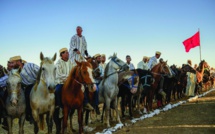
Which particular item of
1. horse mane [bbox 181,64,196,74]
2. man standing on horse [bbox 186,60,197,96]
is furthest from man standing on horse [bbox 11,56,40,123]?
horse mane [bbox 181,64,196,74]

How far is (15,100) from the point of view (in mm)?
7062

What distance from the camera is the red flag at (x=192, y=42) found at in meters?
23.2

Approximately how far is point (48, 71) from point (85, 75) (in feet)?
4.17

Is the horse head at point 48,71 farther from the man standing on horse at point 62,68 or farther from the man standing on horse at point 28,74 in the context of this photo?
A: the man standing on horse at point 62,68

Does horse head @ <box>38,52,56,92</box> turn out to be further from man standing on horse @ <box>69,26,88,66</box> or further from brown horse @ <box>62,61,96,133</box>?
man standing on horse @ <box>69,26,88,66</box>

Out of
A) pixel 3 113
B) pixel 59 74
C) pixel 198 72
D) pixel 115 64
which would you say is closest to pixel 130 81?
pixel 115 64

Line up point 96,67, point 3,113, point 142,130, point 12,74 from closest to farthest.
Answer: point 12,74
point 3,113
point 142,130
point 96,67

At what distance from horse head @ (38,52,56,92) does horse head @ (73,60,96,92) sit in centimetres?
94

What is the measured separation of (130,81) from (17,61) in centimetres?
515

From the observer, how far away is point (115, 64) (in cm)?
1082

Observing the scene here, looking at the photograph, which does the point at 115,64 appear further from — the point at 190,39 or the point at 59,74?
the point at 190,39

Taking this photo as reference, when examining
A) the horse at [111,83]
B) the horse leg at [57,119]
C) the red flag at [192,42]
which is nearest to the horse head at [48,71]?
Answer: the horse leg at [57,119]

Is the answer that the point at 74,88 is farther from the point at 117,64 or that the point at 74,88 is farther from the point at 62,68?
the point at 117,64

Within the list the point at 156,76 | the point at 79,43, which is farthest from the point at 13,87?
the point at 156,76
